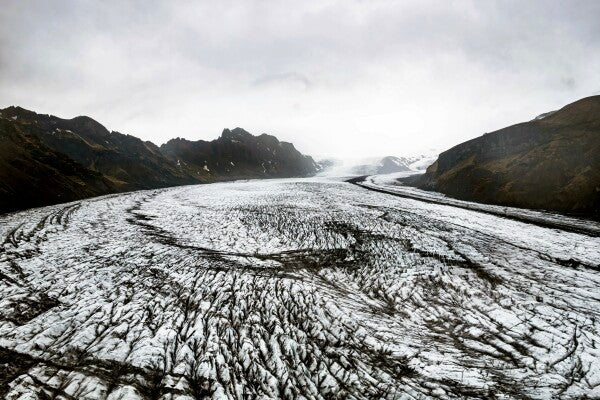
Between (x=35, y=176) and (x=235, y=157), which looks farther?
(x=235, y=157)

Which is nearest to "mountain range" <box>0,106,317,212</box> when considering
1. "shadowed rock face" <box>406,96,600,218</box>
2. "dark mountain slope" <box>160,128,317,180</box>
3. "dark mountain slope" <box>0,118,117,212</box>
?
"dark mountain slope" <box>0,118,117,212</box>

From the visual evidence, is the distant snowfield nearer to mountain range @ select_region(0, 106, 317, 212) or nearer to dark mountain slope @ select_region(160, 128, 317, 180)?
mountain range @ select_region(0, 106, 317, 212)

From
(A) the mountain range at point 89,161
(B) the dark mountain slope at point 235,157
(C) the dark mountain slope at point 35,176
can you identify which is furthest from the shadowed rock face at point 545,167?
(B) the dark mountain slope at point 235,157

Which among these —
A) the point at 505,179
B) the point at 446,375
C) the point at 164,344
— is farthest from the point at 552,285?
the point at 505,179

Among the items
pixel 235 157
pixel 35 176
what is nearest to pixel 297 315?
pixel 35 176

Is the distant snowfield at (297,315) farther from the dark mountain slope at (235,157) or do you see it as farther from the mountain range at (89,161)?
the dark mountain slope at (235,157)

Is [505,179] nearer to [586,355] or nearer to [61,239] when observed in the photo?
[586,355]

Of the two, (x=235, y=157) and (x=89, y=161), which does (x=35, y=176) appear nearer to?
(x=89, y=161)
